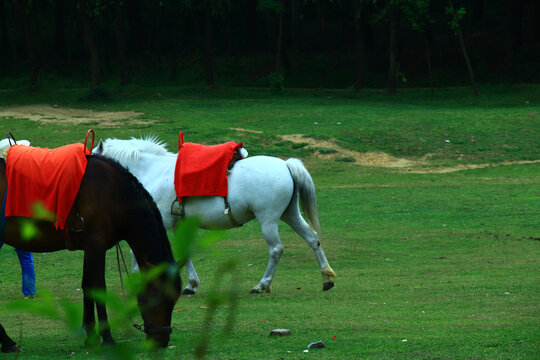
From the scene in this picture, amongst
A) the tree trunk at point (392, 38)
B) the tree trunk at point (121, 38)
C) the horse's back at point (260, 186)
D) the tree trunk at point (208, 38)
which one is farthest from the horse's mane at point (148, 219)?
the tree trunk at point (208, 38)

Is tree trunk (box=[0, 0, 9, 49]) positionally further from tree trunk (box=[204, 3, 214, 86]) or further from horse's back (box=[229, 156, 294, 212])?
horse's back (box=[229, 156, 294, 212])

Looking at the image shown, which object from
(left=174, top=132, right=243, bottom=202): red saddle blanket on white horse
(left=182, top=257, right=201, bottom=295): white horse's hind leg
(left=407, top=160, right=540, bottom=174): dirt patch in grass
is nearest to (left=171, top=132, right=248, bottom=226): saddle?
(left=174, top=132, right=243, bottom=202): red saddle blanket on white horse

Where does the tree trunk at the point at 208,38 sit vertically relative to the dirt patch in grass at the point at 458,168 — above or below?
above

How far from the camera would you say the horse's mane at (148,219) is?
5.43 metres

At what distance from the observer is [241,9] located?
169ft

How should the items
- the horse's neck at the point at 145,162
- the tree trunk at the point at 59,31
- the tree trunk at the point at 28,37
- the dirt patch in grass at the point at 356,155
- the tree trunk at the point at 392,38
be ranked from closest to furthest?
the horse's neck at the point at 145,162 < the dirt patch in grass at the point at 356,155 < the tree trunk at the point at 392,38 < the tree trunk at the point at 28,37 < the tree trunk at the point at 59,31

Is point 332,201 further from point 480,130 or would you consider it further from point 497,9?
point 497,9

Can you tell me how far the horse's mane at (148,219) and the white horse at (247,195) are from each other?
9.09ft

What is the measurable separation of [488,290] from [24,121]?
2306 cm

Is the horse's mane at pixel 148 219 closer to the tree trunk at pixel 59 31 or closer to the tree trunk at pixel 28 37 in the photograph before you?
the tree trunk at pixel 28 37

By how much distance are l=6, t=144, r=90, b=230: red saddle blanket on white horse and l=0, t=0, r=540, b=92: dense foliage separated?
99.2ft

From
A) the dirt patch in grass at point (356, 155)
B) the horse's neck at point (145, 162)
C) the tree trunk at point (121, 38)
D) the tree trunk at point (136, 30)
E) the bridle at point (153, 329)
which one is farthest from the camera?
the tree trunk at point (136, 30)

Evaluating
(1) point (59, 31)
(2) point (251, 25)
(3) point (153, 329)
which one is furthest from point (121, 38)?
(3) point (153, 329)

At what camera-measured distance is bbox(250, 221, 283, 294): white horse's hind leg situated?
8.56 metres
